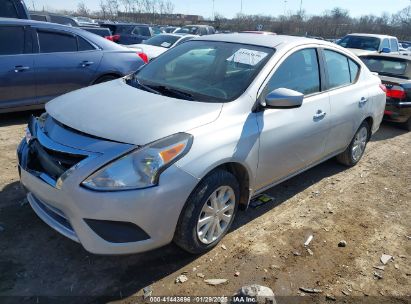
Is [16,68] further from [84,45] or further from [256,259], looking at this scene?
[256,259]

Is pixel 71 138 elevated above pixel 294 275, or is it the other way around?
pixel 71 138

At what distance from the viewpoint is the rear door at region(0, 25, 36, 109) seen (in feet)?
18.1

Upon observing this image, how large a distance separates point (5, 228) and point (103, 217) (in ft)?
4.27

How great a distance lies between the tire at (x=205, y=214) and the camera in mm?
2754

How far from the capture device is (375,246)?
3.47 m

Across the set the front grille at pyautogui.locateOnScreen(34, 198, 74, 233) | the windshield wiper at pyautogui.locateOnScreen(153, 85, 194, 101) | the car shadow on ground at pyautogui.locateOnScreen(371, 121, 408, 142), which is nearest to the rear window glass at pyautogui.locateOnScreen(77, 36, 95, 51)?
the windshield wiper at pyautogui.locateOnScreen(153, 85, 194, 101)

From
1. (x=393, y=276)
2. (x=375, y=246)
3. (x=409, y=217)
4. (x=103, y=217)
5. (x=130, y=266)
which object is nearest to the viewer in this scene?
(x=103, y=217)

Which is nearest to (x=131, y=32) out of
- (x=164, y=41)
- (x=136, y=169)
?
(x=164, y=41)

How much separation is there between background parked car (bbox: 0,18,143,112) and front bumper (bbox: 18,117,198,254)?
3.60m

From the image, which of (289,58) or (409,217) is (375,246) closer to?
(409,217)

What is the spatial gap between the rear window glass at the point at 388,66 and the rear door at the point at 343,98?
3581 millimetres

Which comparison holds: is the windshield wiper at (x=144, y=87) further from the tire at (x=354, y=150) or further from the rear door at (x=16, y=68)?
the tire at (x=354, y=150)

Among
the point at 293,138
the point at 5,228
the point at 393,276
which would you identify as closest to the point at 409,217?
the point at 393,276

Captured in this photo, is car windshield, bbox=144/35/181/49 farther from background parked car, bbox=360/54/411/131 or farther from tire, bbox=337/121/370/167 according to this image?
tire, bbox=337/121/370/167
